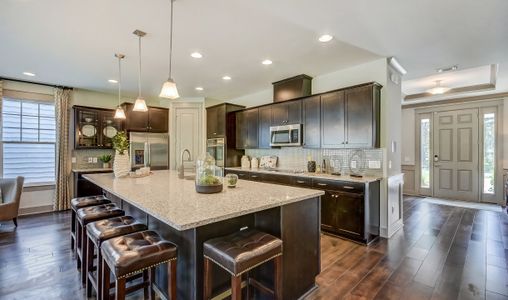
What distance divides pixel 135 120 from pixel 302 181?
4.17 m

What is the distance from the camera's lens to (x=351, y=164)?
3.89 m

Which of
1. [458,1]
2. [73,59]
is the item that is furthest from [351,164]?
[73,59]

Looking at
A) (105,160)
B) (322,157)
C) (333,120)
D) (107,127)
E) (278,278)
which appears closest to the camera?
(278,278)

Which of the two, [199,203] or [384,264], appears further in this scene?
[384,264]

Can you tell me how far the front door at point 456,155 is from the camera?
5.66 metres

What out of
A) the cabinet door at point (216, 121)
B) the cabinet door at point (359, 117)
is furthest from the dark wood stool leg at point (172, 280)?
the cabinet door at point (216, 121)

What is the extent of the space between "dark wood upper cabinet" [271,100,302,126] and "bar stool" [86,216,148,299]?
3104mm

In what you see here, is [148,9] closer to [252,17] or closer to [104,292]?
[252,17]

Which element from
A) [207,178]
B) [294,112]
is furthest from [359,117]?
[207,178]

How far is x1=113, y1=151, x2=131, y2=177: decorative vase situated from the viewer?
10.4 ft

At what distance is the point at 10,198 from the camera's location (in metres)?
3.91

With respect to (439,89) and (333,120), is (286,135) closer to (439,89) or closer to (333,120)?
(333,120)

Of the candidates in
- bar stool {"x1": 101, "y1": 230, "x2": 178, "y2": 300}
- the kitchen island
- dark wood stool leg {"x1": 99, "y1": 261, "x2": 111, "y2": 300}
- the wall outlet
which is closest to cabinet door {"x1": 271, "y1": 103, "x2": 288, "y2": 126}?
the wall outlet

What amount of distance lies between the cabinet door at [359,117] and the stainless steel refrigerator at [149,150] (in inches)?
175
